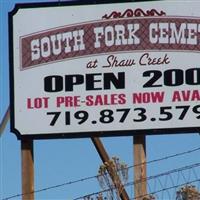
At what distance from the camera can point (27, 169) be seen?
16.4 meters

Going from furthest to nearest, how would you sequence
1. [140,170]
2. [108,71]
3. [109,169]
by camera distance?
[109,169]
[108,71]
[140,170]

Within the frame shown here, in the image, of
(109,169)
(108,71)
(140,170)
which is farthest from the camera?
(109,169)

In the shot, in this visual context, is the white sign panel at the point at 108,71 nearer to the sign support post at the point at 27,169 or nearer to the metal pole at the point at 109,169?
the sign support post at the point at 27,169

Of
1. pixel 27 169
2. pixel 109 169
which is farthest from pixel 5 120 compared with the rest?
pixel 109 169

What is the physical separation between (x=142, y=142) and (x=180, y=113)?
839mm

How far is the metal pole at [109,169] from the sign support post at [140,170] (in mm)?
624

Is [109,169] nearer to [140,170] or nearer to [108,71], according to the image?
[140,170]

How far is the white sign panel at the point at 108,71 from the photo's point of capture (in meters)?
16.1

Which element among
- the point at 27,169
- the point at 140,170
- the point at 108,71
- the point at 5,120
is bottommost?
the point at 140,170

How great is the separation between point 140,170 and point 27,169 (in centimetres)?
203

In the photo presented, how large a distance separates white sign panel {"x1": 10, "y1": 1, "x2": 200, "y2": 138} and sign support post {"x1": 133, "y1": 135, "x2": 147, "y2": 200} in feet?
0.98

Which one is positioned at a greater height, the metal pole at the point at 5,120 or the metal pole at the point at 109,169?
the metal pole at the point at 5,120

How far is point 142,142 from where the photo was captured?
16.1m

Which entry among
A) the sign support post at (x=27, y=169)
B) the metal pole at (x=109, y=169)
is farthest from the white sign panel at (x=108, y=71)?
the metal pole at (x=109, y=169)
